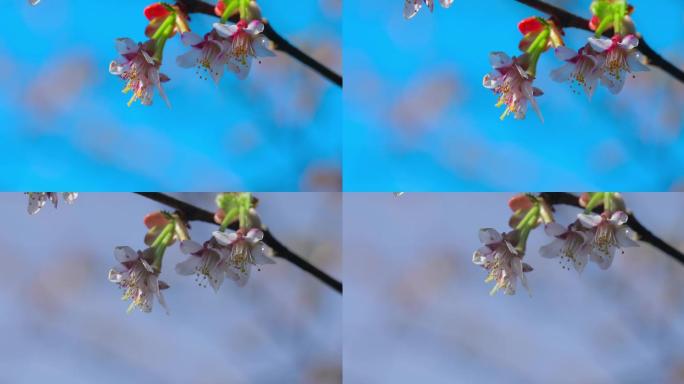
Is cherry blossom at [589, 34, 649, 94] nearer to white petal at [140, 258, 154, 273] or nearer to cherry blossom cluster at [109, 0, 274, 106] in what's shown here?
cherry blossom cluster at [109, 0, 274, 106]

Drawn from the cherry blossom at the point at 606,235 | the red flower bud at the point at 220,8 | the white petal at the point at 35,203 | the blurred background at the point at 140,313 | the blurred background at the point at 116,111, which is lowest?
the blurred background at the point at 140,313

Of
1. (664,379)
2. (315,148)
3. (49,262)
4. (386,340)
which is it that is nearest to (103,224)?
(49,262)

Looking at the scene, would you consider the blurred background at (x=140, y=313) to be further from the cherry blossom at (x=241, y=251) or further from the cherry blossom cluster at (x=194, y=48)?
the cherry blossom cluster at (x=194, y=48)

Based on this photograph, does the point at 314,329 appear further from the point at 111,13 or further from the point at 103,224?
the point at 111,13

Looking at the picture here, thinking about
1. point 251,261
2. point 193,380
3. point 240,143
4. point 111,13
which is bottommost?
point 193,380

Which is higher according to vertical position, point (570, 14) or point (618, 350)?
point (570, 14)

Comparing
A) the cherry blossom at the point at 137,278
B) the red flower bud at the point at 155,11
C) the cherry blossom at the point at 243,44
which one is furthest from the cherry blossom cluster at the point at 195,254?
the red flower bud at the point at 155,11

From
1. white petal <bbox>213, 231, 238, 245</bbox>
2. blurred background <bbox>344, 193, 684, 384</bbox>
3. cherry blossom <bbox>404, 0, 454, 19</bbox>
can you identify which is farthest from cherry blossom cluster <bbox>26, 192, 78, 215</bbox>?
cherry blossom <bbox>404, 0, 454, 19</bbox>
